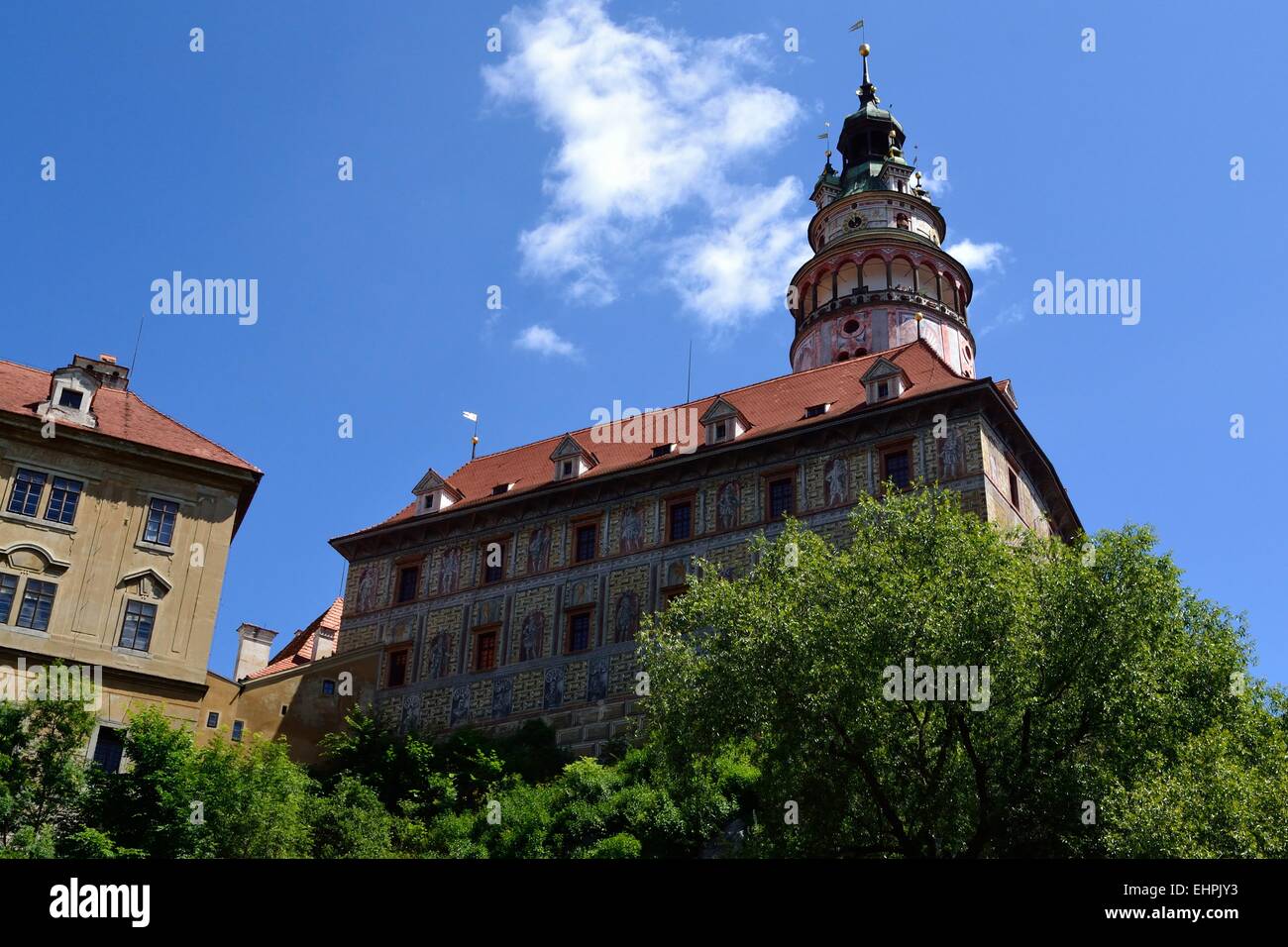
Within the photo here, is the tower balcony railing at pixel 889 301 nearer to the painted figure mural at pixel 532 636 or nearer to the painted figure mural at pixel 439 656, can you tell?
the painted figure mural at pixel 532 636

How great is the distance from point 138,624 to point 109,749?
10.4ft

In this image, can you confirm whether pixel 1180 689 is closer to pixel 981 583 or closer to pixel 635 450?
pixel 981 583

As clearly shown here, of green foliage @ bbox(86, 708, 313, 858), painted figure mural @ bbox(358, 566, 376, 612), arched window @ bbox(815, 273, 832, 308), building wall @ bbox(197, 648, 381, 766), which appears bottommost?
green foliage @ bbox(86, 708, 313, 858)

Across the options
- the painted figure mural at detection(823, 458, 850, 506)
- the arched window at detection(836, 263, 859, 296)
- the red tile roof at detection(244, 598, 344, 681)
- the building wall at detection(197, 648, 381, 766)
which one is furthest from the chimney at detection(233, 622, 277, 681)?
the arched window at detection(836, 263, 859, 296)

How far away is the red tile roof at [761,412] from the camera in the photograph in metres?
35.5

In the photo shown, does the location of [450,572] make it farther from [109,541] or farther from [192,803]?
[192,803]

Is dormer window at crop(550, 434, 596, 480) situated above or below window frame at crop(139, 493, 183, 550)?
above

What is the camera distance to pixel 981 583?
19.6 meters

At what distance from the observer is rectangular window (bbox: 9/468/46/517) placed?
32581mm

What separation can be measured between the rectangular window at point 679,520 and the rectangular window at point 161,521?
13151mm

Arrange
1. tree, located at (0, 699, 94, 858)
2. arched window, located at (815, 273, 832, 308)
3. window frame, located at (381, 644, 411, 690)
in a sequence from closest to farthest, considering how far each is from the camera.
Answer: tree, located at (0, 699, 94, 858) < window frame, located at (381, 644, 411, 690) < arched window, located at (815, 273, 832, 308)

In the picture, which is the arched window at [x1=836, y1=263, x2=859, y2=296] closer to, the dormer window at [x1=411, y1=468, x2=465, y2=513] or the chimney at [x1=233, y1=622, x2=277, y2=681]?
the dormer window at [x1=411, y1=468, x2=465, y2=513]

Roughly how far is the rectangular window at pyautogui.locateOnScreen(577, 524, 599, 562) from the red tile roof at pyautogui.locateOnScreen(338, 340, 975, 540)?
1.63 meters
